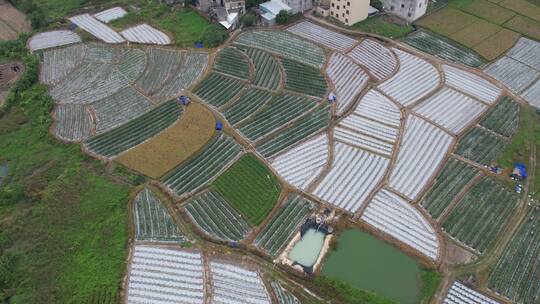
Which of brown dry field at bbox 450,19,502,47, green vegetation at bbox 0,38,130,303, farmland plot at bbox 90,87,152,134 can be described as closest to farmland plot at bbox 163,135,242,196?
green vegetation at bbox 0,38,130,303

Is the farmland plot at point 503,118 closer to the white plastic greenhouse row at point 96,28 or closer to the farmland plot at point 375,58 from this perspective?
the farmland plot at point 375,58

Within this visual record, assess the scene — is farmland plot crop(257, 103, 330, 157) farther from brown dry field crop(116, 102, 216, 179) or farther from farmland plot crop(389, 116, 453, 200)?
farmland plot crop(389, 116, 453, 200)

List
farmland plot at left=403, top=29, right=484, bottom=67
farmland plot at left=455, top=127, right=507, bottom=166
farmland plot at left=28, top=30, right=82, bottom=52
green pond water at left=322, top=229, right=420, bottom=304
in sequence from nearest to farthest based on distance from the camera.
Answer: green pond water at left=322, top=229, right=420, bottom=304 < farmland plot at left=455, top=127, right=507, bottom=166 < farmland plot at left=403, top=29, right=484, bottom=67 < farmland plot at left=28, top=30, right=82, bottom=52

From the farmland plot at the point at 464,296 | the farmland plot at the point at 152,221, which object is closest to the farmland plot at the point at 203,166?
the farmland plot at the point at 152,221

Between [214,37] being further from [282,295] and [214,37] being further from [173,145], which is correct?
[282,295]

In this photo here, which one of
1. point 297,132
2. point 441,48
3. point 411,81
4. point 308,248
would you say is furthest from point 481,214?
Answer: point 441,48

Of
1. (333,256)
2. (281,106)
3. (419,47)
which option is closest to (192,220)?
(333,256)

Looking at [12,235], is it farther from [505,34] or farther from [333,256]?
[505,34]
